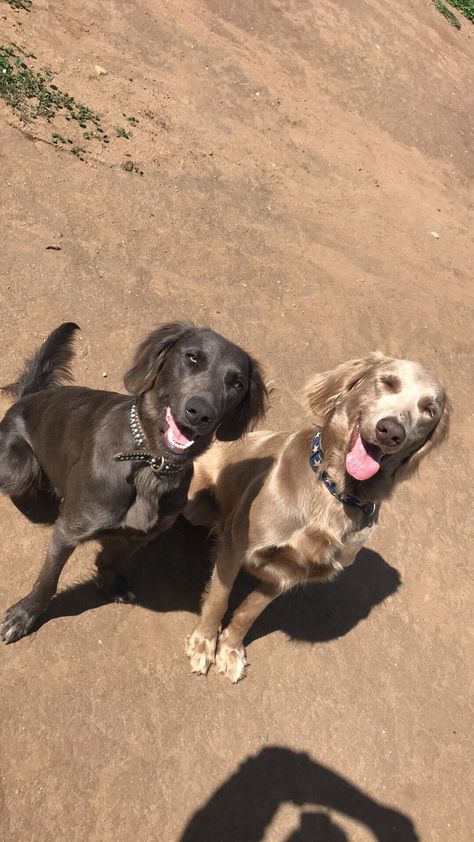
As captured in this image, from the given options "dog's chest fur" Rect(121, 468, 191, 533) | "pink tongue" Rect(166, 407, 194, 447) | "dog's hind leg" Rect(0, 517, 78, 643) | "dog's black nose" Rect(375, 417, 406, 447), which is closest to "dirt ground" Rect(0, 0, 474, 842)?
"dog's hind leg" Rect(0, 517, 78, 643)

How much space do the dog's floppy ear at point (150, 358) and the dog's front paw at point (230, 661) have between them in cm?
197

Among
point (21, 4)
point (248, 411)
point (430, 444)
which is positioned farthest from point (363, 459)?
point (21, 4)

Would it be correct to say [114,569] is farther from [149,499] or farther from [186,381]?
[186,381]

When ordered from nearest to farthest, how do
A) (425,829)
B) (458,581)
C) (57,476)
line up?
1. (57,476)
2. (425,829)
3. (458,581)

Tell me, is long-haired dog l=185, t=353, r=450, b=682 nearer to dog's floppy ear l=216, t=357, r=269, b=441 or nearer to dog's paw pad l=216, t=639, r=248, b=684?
dog's paw pad l=216, t=639, r=248, b=684

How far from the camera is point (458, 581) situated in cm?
530

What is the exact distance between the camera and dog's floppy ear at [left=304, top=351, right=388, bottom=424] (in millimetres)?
3336

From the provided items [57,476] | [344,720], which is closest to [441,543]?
[344,720]

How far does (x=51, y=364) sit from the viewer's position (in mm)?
3971

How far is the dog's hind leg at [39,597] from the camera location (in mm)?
3223

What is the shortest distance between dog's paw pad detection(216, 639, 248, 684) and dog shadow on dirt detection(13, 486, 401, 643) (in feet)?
0.93

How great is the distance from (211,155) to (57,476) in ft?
18.6

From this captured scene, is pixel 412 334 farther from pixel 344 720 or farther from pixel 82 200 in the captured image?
pixel 344 720

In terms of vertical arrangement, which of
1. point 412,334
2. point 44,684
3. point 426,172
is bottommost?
point 44,684
